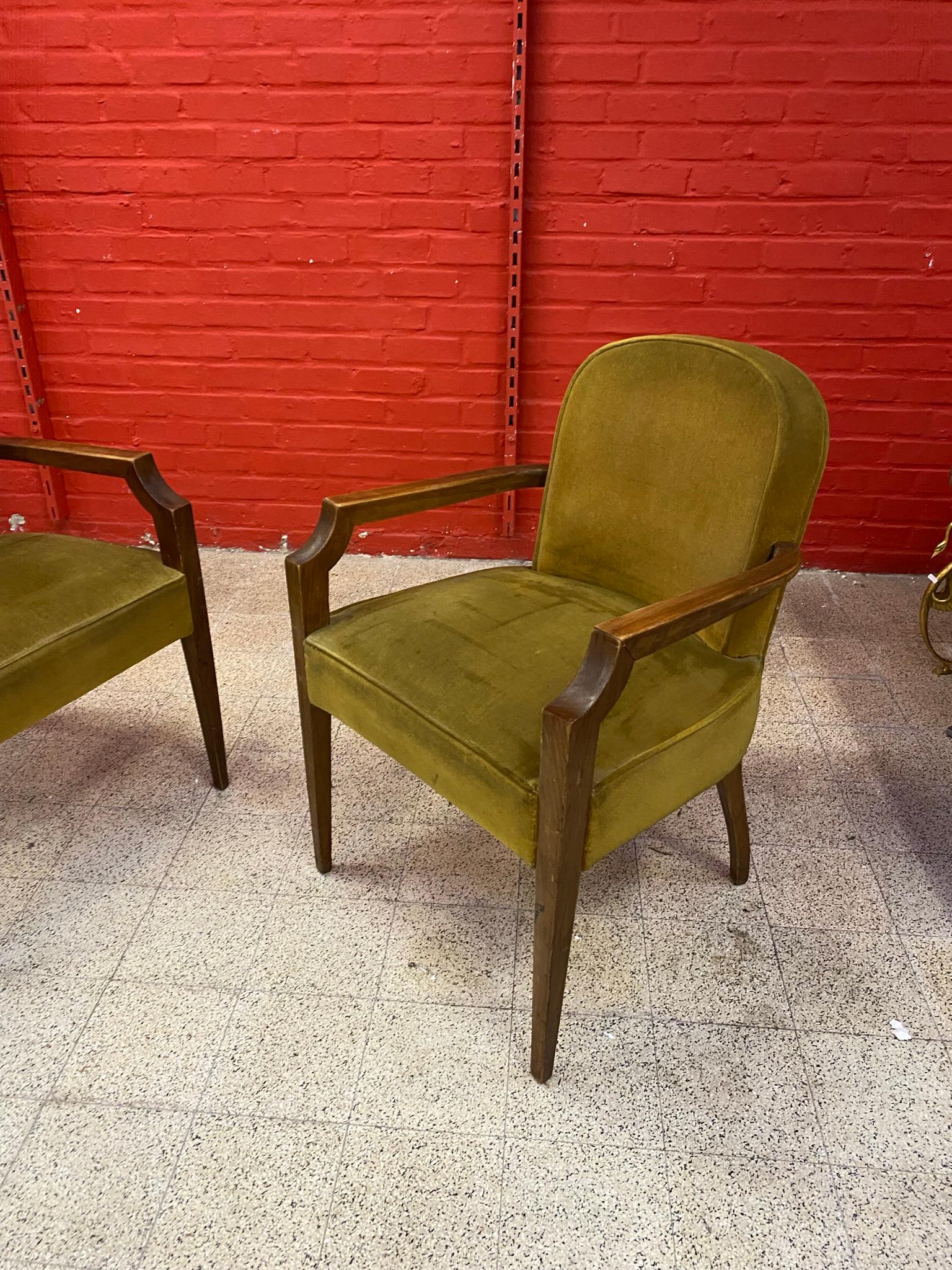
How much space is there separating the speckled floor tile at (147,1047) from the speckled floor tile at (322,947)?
3.7 inches

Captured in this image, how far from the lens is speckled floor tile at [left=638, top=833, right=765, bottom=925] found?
5.06 feet

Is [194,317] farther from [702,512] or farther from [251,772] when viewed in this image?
[702,512]

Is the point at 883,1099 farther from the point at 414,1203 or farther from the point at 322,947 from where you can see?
the point at 322,947

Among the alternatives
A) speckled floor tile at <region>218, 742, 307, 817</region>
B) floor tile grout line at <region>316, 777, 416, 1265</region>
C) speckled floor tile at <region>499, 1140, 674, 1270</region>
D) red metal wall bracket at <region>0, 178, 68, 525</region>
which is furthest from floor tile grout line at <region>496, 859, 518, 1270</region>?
red metal wall bracket at <region>0, 178, 68, 525</region>

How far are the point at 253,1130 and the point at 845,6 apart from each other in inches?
102

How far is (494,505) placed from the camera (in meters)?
2.72

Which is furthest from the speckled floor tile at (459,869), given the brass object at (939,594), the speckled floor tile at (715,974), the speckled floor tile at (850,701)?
the brass object at (939,594)

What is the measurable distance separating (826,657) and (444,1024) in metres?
1.44

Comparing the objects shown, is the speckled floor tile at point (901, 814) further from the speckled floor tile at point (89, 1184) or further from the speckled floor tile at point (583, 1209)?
the speckled floor tile at point (89, 1184)

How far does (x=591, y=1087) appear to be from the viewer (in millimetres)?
1254

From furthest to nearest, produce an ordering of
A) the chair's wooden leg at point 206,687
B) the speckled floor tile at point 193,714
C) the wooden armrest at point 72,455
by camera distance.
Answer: the speckled floor tile at point 193,714 → the chair's wooden leg at point 206,687 → the wooden armrest at point 72,455

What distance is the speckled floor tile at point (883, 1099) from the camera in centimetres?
118

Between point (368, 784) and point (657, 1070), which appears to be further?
point (368, 784)

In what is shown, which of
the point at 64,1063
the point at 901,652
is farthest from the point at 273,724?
the point at 901,652
